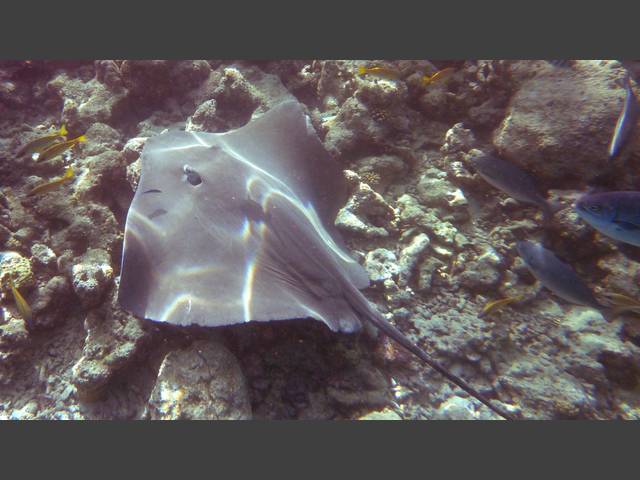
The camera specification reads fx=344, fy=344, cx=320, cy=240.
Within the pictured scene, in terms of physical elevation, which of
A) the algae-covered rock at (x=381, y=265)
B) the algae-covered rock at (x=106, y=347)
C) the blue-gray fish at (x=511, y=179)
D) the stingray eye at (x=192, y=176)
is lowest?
the algae-covered rock at (x=106, y=347)

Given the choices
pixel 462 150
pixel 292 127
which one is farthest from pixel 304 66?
pixel 462 150

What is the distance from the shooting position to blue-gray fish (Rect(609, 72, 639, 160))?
3594mm

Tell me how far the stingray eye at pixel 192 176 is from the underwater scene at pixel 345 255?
0.02 metres

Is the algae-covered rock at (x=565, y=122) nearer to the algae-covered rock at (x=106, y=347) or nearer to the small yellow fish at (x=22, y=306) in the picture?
the algae-covered rock at (x=106, y=347)

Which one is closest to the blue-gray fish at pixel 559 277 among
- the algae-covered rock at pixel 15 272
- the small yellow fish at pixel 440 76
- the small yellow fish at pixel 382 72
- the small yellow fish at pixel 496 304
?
the small yellow fish at pixel 496 304

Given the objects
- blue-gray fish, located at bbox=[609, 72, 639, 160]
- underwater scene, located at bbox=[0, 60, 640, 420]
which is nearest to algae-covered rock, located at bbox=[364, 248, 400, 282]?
underwater scene, located at bbox=[0, 60, 640, 420]

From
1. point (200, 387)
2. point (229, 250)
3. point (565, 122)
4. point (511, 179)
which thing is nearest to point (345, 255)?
point (229, 250)

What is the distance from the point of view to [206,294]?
9.23ft

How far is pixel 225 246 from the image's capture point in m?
3.09

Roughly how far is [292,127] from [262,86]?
201cm

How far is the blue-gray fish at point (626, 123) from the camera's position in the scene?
359 centimetres

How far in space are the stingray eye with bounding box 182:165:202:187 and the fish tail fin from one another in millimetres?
1947

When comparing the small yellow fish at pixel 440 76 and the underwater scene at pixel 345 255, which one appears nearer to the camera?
the underwater scene at pixel 345 255

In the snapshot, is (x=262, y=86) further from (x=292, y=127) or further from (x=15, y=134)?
(x=15, y=134)
